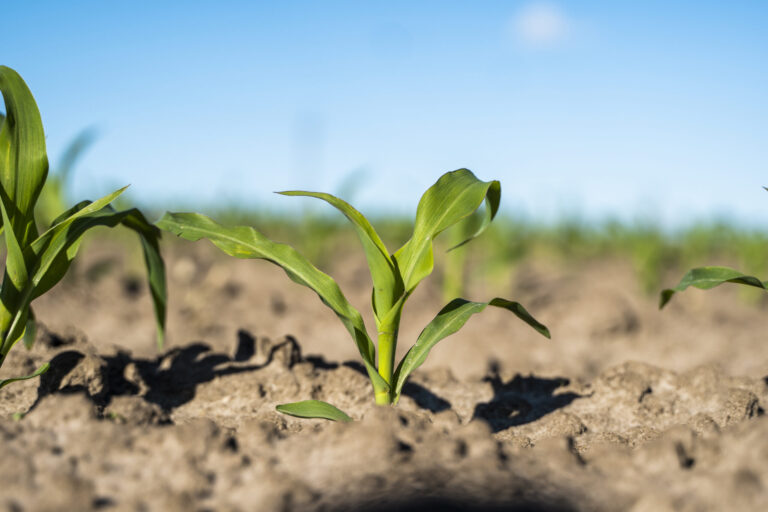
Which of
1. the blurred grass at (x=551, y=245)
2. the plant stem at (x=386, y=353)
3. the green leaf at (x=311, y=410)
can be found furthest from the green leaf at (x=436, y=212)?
the blurred grass at (x=551, y=245)

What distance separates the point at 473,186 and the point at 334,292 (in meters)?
0.46

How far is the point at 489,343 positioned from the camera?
133 inches

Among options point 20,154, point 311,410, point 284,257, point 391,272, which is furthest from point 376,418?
point 20,154

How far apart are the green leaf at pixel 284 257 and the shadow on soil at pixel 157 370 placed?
1.55 ft

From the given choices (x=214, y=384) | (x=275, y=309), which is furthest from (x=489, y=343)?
(x=214, y=384)

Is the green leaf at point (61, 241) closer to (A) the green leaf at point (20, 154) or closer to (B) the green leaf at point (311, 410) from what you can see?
(A) the green leaf at point (20, 154)

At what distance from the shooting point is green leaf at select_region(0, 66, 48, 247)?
1562 mm

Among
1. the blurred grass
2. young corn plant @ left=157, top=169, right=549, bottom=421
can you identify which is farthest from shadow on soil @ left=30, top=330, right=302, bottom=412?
the blurred grass

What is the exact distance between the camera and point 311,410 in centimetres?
151

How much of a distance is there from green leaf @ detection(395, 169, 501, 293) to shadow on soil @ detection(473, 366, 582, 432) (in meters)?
0.56

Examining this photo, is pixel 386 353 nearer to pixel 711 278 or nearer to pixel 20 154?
pixel 711 278

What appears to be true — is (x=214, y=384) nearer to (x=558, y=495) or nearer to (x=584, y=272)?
(x=558, y=495)

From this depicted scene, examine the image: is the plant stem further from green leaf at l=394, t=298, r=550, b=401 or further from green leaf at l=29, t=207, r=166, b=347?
green leaf at l=29, t=207, r=166, b=347

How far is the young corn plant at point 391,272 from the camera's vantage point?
5.07ft
